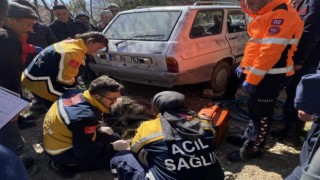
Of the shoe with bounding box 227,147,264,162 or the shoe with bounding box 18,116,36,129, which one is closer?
the shoe with bounding box 227,147,264,162

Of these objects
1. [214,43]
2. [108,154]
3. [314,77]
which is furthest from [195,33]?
[314,77]

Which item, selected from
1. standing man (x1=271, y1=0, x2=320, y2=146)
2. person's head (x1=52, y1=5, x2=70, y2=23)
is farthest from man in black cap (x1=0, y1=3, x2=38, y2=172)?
standing man (x1=271, y1=0, x2=320, y2=146)

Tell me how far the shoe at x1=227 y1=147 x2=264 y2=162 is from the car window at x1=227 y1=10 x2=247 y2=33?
113 inches

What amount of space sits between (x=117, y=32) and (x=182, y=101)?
3411mm

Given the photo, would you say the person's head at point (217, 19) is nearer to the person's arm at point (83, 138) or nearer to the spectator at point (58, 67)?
the spectator at point (58, 67)

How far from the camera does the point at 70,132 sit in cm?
272

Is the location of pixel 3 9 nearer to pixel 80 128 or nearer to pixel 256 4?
pixel 80 128

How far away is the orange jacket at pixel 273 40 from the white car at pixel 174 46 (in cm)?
161

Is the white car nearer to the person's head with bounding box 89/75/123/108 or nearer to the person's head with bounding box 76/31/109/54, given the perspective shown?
the person's head with bounding box 76/31/109/54

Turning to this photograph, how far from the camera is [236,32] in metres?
5.59

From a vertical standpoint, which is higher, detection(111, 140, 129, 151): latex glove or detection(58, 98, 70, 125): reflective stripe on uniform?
detection(58, 98, 70, 125): reflective stripe on uniform

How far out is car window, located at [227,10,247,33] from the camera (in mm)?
5524

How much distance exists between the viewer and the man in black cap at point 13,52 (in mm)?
2848

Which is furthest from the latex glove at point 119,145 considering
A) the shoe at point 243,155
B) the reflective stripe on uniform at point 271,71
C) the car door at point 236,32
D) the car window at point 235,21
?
the car window at point 235,21
